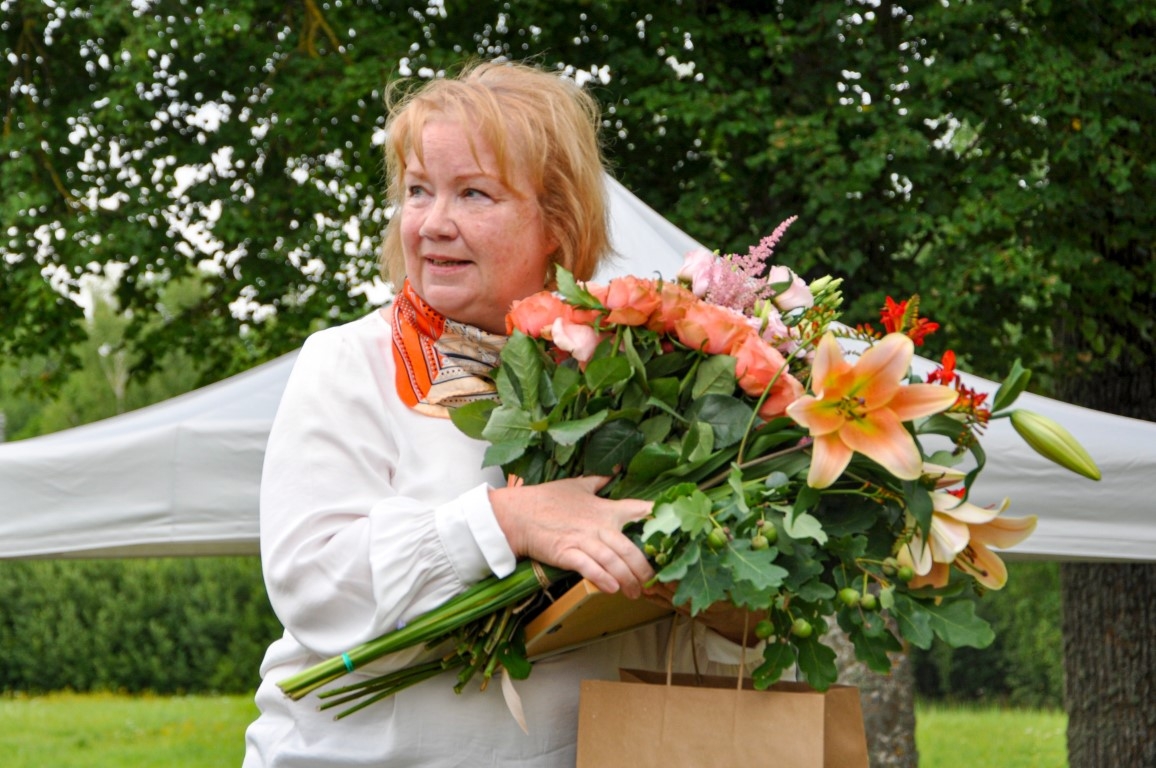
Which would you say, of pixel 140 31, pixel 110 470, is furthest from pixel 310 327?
pixel 110 470

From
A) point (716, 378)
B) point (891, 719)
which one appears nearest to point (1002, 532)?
point (716, 378)

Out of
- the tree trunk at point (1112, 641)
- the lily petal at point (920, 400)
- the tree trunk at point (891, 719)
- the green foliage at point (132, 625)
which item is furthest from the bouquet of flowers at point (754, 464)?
the green foliage at point (132, 625)

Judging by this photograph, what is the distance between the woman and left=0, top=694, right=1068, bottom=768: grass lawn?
8987 millimetres

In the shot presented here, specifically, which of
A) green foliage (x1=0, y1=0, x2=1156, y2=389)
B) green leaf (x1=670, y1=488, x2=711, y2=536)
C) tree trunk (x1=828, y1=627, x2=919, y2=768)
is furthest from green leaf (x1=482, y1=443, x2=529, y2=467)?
tree trunk (x1=828, y1=627, x2=919, y2=768)

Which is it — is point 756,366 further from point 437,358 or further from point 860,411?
point 437,358

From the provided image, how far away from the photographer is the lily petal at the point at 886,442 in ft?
4.91

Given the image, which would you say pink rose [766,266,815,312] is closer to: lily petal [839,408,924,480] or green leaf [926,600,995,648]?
lily petal [839,408,924,480]

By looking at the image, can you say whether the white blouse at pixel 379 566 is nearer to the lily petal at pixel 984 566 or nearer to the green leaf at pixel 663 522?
the green leaf at pixel 663 522

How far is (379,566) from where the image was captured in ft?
5.29

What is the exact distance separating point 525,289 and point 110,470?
2359mm

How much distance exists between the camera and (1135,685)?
20.7 feet

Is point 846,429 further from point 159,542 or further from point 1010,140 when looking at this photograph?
point 1010,140

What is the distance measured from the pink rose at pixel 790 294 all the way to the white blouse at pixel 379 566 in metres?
0.43

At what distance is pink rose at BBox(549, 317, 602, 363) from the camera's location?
1.67 metres
